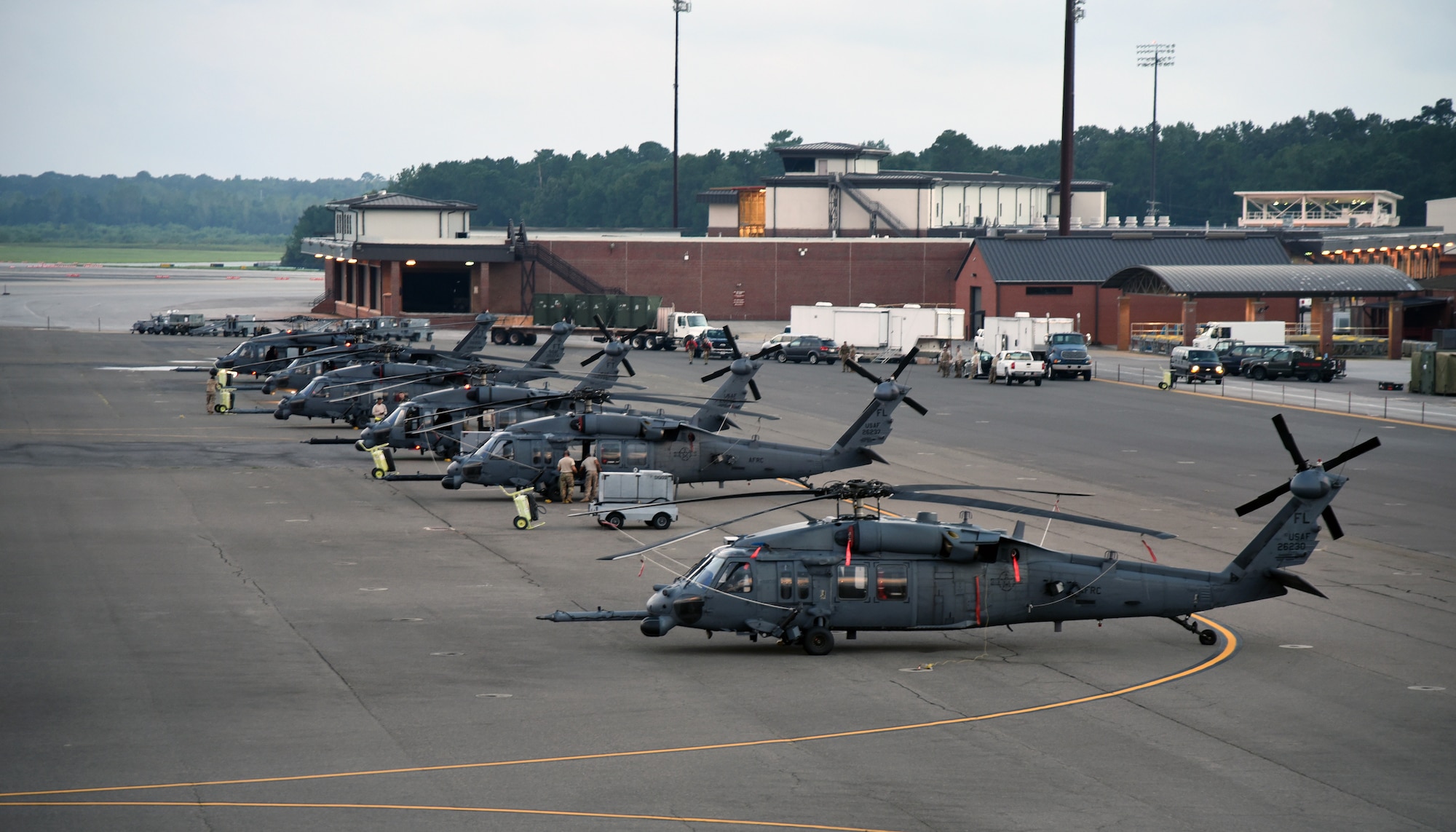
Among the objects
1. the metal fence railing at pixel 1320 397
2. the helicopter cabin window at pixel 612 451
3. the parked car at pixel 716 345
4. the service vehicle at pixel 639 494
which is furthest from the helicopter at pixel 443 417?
the parked car at pixel 716 345

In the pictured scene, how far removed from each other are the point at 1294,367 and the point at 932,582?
61709 mm

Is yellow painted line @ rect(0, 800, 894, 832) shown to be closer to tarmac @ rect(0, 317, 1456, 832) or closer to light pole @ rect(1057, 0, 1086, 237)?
tarmac @ rect(0, 317, 1456, 832)

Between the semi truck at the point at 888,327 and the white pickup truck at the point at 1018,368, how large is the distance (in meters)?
12.2

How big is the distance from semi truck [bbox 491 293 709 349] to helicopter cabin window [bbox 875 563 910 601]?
251 ft

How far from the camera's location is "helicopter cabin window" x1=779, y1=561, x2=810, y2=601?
24250 millimetres

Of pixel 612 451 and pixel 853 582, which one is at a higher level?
pixel 612 451

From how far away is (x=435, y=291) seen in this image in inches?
5315

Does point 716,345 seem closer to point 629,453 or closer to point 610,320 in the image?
point 610,320

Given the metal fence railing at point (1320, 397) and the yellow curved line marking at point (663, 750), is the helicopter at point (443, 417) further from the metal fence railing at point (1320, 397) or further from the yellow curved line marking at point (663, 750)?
the metal fence railing at point (1320, 397)

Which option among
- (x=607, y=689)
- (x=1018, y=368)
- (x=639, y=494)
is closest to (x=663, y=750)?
(x=607, y=689)

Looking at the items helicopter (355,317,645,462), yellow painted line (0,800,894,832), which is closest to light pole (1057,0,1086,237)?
helicopter (355,317,645,462)

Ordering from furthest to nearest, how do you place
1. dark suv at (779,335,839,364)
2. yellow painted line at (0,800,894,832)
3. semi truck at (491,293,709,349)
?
semi truck at (491,293,709,349), dark suv at (779,335,839,364), yellow painted line at (0,800,894,832)

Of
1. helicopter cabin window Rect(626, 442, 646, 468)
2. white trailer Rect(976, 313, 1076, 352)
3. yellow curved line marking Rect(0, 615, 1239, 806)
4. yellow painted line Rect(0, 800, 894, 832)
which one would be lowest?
yellow painted line Rect(0, 800, 894, 832)

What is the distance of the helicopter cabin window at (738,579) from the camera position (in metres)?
24.2
